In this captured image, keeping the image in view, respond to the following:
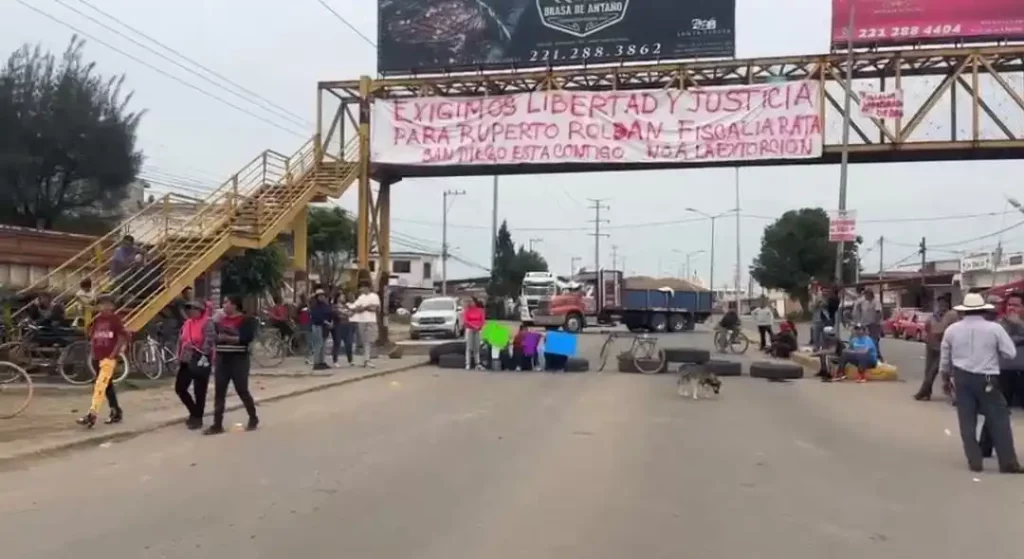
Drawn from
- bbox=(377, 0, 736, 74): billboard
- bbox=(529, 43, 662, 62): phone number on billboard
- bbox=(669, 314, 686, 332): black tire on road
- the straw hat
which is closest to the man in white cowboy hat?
the straw hat

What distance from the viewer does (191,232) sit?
23.6m

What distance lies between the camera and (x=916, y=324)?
51125 millimetres

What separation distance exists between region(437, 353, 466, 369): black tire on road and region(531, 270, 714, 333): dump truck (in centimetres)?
2314

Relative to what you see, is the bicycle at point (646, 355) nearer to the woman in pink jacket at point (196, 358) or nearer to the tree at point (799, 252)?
the woman in pink jacket at point (196, 358)

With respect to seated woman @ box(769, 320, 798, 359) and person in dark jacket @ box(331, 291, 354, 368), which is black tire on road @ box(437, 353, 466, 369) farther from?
seated woman @ box(769, 320, 798, 359)

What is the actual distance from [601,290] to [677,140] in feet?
74.8

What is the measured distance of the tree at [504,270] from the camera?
296 feet

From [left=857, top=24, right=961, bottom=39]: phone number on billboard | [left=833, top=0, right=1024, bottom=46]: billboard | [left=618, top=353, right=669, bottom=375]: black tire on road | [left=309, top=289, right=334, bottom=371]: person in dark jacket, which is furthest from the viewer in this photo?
[left=857, top=24, right=961, bottom=39]: phone number on billboard

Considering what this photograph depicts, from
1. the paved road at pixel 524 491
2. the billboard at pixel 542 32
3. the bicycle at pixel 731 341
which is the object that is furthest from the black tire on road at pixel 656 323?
the paved road at pixel 524 491

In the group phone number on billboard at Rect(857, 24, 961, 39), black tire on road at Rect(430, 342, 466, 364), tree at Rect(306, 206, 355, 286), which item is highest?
phone number on billboard at Rect(857, 24, 961, 39)

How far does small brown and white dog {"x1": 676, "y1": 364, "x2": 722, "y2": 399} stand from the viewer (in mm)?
17781

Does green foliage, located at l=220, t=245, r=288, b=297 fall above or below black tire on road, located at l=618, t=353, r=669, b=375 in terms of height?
above

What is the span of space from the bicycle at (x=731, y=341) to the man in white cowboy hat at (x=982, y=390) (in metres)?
21.8

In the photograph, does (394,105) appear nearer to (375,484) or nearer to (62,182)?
(62,182)
